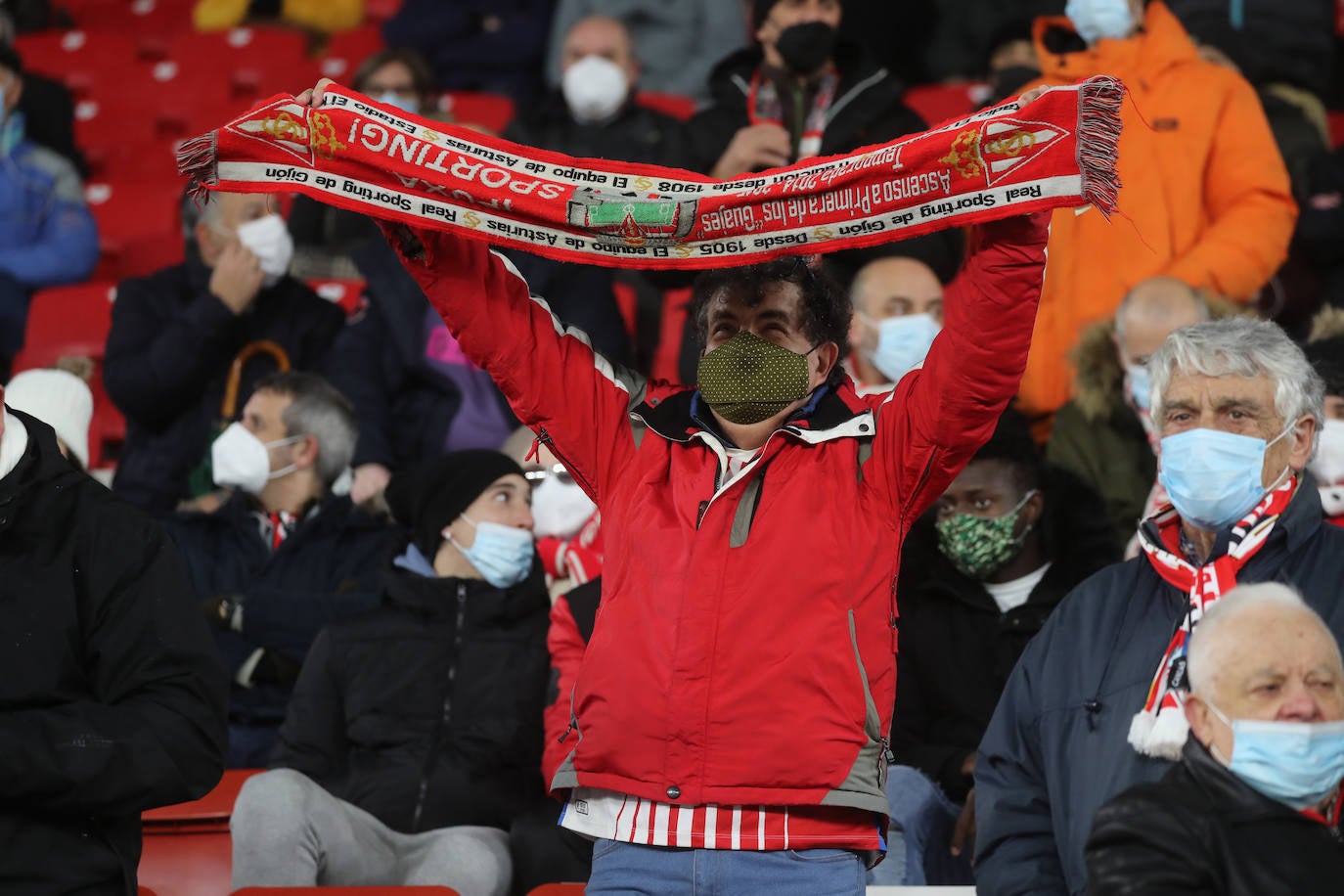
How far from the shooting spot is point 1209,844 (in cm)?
239

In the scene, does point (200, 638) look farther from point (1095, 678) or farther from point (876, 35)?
point (876, 35)

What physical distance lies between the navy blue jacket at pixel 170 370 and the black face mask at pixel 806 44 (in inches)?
78.6

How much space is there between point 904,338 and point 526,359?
8.29 ft

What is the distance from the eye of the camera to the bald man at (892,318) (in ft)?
17.8

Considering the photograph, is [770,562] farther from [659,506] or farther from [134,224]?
[134,224]

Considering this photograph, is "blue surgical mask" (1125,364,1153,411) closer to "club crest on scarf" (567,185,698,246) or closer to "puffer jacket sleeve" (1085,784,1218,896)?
"club crest on scarf" (567,185,698,246)

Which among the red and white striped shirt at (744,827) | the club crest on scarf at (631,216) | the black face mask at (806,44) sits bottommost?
the red and white striped shirt at (744,827)

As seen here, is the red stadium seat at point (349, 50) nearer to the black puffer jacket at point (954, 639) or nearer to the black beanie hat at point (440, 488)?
the black beanie hat at point (440, 488)

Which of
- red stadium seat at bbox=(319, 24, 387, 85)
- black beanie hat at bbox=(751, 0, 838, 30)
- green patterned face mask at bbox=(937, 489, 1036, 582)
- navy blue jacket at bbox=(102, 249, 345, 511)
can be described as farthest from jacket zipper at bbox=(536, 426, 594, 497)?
red stadium seat at bbox=(319, 24, 387, 85)

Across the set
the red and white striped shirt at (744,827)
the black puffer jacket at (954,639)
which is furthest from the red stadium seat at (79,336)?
the red and white striped shirt at (744,827)

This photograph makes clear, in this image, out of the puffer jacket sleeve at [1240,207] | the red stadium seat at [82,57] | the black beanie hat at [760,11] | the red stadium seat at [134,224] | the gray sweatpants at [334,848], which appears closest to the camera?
the gray sweatpants at [334,848]

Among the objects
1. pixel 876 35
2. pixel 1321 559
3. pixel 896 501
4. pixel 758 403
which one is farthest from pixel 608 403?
pixel 876 35

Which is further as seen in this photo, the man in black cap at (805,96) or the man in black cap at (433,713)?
the man in black cap at (805,96)

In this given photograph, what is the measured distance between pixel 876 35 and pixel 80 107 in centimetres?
413
